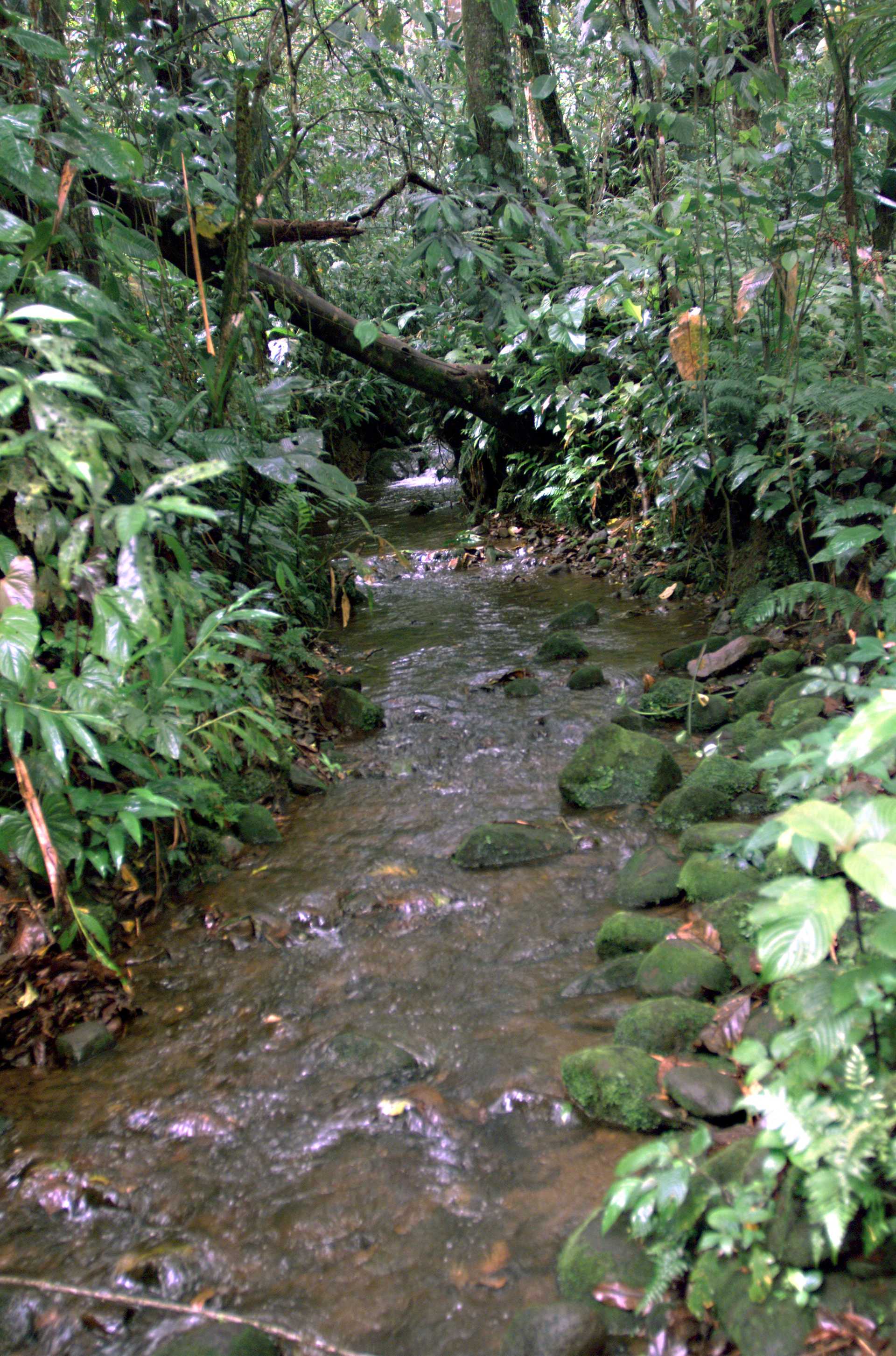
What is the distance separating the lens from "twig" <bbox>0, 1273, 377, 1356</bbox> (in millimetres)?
1491

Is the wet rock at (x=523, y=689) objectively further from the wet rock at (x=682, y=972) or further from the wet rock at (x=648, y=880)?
the wet rock at (x=682, y=972)

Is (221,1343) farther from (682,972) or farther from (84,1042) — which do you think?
(682,972)

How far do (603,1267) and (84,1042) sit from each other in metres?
1.43

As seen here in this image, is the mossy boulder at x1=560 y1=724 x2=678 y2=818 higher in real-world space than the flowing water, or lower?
higher

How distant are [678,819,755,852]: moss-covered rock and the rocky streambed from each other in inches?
0.4

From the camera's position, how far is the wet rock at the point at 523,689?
4.65 m

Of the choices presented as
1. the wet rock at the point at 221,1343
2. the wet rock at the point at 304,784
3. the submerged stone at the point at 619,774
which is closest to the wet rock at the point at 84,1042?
the wet rock at the point at 221,1343

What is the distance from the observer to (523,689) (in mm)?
4656

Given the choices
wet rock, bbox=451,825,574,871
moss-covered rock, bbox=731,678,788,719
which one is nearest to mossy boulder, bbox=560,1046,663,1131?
wet rock, bbox=451,825,574,871

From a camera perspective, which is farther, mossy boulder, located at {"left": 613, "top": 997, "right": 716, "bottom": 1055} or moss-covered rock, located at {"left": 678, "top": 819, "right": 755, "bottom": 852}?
moss-covered rock, located at {"left": 678, "top": 819, "right": 755, "bottom": 852}

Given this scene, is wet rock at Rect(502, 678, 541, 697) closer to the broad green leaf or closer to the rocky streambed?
the rocky streambed

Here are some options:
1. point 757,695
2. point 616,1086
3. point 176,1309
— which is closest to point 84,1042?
point 176,1309

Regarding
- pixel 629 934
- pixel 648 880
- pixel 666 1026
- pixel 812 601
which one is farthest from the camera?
pixel 812 601

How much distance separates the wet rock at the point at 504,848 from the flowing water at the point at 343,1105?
5cm
